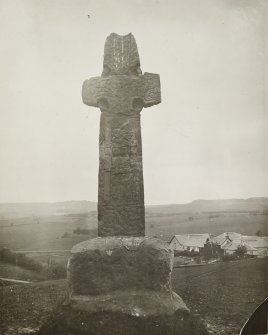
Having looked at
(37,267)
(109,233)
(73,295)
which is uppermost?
(109,233)

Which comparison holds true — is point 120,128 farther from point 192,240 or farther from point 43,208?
point 192,240

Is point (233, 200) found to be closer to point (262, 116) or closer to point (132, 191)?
point (262, 116)

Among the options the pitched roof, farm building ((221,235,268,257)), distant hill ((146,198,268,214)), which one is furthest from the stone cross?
the pitched roof

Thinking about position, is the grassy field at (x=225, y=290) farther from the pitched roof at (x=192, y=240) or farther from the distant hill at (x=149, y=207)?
the pitched roof at (x=192, y=240)

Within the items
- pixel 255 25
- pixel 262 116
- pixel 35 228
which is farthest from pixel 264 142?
pixel 35 228

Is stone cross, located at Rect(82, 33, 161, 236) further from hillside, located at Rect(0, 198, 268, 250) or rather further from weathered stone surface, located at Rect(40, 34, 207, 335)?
A: hillside, located at Rect(0, 198, 268, 250)

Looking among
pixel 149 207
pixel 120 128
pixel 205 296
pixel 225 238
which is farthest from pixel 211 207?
pixel 120 128
